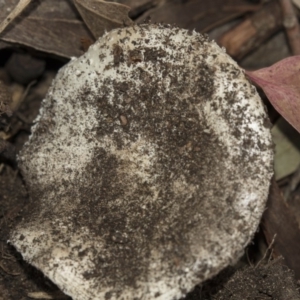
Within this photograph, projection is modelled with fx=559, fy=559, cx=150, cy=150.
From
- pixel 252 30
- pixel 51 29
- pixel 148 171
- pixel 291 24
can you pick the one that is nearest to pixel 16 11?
pixel 51 29

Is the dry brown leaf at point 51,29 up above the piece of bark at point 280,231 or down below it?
above

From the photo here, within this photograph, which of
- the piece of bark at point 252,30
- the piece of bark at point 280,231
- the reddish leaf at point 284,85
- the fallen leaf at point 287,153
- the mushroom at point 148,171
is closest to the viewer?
the mushroom at point 148,171

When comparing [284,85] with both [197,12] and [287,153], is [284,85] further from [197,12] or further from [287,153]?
[197,12]

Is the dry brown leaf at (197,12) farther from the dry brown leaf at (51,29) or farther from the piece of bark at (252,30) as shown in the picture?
the dry brown leaf at (51,29)

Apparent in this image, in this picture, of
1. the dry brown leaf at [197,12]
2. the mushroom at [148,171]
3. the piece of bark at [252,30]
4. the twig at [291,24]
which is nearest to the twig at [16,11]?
the mushroom at [148,171]

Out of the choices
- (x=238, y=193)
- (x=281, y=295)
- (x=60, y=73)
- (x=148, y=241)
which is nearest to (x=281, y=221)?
(x=281, y=295)

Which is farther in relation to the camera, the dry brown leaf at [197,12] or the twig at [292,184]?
the dry brown leaf at [197,12]

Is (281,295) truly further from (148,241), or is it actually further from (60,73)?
(60,73)
